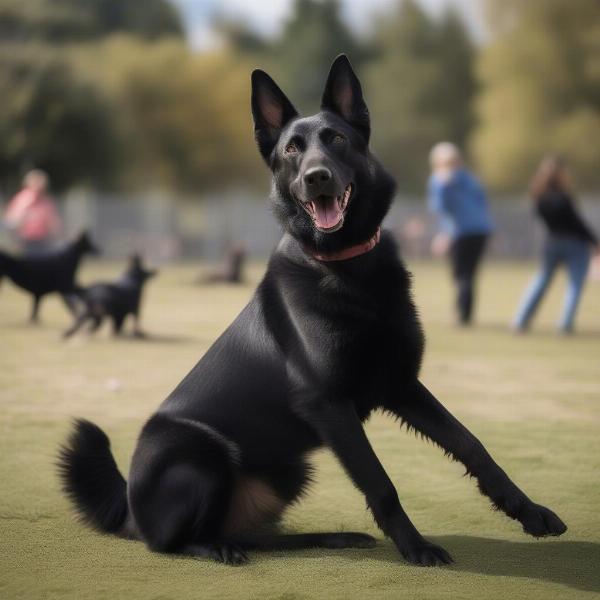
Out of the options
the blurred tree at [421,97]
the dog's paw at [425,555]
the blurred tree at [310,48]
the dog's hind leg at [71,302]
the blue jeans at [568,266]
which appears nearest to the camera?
the dog's paw at [425,555]

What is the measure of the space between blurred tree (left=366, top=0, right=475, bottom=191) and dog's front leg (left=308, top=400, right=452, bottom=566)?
5508 centimetres

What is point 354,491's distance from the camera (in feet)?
16.4

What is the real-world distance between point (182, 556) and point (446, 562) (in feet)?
3.27

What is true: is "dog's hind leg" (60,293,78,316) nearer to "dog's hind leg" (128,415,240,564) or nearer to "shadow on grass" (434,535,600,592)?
"dog's hind leg" (128,415,240,564)

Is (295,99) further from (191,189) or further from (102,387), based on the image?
(102,387)

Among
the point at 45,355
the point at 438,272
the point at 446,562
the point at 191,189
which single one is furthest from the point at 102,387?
the point at 191,189

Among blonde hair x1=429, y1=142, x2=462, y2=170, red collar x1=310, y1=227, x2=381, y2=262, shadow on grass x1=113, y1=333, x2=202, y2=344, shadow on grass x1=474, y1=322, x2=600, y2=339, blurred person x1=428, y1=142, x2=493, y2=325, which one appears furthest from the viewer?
blurred person x1=428, y1=142, x2=493, y2=325

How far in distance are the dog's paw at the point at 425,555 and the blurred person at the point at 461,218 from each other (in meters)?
10.3

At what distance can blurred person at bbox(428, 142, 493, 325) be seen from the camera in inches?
549

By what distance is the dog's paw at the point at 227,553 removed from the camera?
3.77 metres

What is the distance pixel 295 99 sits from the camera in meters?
62.9

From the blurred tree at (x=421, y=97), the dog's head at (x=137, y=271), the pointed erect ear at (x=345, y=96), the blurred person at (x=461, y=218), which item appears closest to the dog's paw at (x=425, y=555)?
the pointed erect ear at (x=345, y=96)

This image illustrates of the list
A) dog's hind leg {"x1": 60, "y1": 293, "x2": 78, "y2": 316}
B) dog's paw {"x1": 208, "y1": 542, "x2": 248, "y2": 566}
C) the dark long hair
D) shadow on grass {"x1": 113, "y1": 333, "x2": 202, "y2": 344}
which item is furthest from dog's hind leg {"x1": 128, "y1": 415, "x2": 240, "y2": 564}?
the dark long hair

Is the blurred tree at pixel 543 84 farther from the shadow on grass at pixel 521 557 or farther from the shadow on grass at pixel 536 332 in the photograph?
the shadow on grass at pixel 521 557
